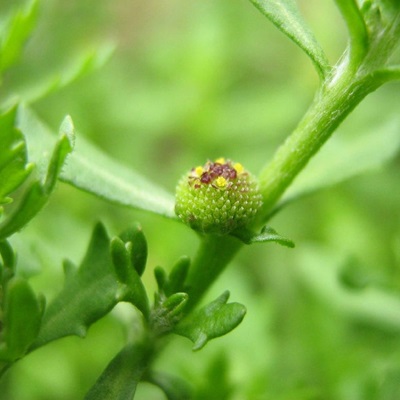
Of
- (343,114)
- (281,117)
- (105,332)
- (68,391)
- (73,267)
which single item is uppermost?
(343,114)

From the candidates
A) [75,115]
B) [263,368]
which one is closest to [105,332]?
[263,368]

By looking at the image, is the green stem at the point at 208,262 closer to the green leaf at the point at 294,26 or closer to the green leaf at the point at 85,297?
the green leaf at the point at 85,297

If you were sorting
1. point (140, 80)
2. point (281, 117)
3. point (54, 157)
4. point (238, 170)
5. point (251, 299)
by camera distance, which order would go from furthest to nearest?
point (140, 80)
point (281, 117)
point (251, 299)
point (238, 170)
point (54, 157)

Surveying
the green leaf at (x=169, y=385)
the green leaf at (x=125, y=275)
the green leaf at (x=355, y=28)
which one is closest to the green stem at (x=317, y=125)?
the green leaf at (x=355, y=28)

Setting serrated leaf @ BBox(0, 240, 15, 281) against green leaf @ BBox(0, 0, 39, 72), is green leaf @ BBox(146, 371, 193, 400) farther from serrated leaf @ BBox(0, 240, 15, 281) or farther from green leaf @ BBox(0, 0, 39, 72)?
green leaf @ BBox(0, 0, 39, 72)

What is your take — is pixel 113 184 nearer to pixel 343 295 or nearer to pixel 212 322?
pixel 212 322

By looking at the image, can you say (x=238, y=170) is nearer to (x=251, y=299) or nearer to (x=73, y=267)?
(x=73, y=267)

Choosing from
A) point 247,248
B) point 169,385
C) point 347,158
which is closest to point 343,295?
point 247,248
